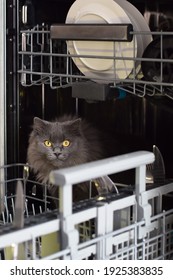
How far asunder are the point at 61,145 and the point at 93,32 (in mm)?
421

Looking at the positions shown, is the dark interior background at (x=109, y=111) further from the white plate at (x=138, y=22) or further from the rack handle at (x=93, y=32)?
the rack handle at (x=93, y=32)

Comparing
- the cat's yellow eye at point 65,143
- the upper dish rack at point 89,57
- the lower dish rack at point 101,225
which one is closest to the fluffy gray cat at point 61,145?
the cat's yellow eye at point 65,143

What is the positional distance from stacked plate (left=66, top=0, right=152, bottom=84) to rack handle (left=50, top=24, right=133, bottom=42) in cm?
4

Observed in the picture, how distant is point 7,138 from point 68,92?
0.22 metres

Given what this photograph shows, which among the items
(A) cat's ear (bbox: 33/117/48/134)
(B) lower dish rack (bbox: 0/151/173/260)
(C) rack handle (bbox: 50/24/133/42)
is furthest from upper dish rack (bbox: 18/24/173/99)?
(B) lower dish rack (bbox: 0/151/173/260)

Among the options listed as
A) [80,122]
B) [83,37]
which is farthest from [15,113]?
[83,37]

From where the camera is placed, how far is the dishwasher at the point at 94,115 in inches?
35.1

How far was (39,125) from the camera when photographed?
1.50 m

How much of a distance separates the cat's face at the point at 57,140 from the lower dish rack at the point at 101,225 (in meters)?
0.42

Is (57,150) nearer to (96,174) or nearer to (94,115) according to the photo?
(94,115)

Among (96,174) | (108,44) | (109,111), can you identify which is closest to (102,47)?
(108,44)

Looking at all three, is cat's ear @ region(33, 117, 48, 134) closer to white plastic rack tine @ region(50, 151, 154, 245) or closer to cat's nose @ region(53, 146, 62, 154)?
cat's nose @ region(53, 146, 62, 154)

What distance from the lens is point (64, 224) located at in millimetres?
871
